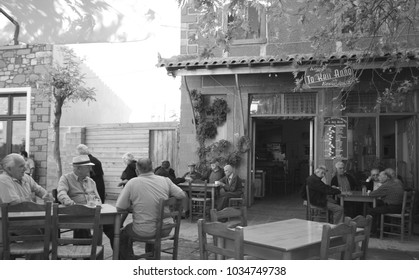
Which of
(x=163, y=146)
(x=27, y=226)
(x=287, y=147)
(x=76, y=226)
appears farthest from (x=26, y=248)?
(x=287, y=147)

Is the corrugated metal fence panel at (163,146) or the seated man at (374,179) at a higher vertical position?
the corrugated metal fence panel at (163,146)

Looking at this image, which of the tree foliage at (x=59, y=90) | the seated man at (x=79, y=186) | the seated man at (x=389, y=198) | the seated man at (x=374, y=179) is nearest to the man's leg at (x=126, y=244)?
the seated man at (x=79, y=186)

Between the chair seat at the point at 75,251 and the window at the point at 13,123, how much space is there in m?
8.17

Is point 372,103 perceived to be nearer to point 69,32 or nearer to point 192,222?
point 192,222

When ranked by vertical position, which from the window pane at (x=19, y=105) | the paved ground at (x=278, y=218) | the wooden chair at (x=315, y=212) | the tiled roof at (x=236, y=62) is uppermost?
the tiled roof at (x=236, y=62)

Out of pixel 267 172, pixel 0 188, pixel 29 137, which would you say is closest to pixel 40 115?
pixel 29 137

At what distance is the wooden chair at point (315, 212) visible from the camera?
6551 mm

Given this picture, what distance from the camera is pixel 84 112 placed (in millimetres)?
12469

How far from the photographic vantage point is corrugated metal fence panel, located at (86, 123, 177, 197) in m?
9.61

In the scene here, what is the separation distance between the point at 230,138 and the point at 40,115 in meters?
5.17

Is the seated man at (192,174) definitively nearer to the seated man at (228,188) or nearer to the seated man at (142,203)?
the seated man at (228,188)

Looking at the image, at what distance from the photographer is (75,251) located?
11.6 feet

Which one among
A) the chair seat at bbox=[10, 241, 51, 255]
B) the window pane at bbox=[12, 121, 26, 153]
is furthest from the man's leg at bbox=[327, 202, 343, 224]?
the window pane at bbox=[12, 121, 26, 153]
